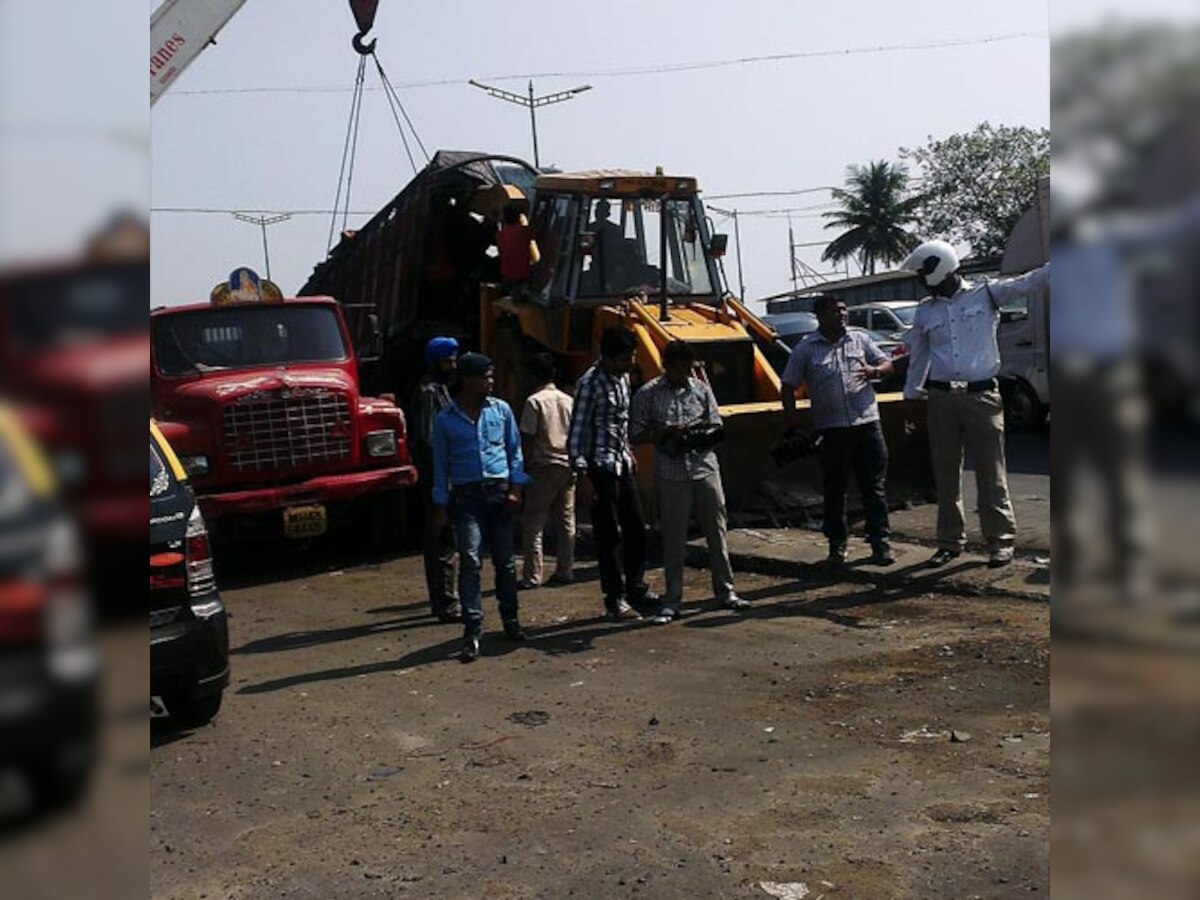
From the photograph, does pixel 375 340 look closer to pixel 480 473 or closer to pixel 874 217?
pixel 480 473

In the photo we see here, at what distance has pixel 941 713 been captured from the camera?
5.40 metres

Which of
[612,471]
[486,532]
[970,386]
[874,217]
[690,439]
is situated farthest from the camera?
[874,217]

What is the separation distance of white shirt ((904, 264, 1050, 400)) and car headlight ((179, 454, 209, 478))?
4.97 metres

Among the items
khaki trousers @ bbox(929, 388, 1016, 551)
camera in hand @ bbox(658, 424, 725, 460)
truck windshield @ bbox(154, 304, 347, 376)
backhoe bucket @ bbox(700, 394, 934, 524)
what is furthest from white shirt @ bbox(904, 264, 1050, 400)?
truck windshield @ bbox(154, 304, 347, 376)

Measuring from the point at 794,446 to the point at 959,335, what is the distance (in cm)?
173

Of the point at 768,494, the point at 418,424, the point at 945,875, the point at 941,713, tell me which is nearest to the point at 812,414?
the point at 768,494

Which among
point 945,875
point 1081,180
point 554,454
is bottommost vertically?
point 945,875

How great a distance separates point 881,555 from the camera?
819 cm

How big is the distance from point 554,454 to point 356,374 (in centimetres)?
261

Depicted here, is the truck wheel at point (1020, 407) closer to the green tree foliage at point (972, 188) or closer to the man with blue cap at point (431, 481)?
the man with blue cap at point (431, 481)

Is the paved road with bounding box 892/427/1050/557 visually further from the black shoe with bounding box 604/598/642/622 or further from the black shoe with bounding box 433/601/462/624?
the black shoe with bounding box 433/601/462/624

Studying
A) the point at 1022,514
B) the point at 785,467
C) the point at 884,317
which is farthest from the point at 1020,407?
the point at 785,467

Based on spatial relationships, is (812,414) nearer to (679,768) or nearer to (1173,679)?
(679,768)

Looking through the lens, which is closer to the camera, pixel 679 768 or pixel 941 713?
pixel 679 768
